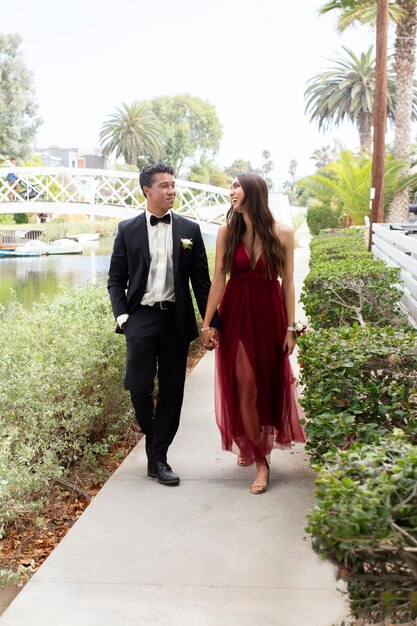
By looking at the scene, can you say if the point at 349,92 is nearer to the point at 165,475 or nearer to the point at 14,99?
the point at 14,99

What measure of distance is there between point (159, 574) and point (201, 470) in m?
1.51

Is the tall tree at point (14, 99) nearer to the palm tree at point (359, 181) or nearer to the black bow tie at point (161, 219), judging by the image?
the palm tree at point (359, 181)

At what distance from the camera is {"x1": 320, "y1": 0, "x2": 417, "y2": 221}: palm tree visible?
28344 mm

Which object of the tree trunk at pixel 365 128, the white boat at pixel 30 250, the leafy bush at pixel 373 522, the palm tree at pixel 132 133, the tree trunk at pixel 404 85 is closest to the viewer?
the leafy bush at pixel 373 522

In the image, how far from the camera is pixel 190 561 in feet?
12.3

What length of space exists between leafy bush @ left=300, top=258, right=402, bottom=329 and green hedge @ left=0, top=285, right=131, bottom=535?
1647mm

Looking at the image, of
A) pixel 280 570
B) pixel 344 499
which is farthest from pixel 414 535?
pixel 280 570

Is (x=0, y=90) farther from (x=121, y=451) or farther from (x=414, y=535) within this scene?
(x=414, y=535)

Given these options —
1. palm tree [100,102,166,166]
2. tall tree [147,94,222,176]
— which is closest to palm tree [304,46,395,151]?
palm tree [100,102,166,166]

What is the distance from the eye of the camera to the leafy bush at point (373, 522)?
6.80ft

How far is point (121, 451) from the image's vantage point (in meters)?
6.21

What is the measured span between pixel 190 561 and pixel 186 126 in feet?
447

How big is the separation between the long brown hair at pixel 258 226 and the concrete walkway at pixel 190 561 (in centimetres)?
134

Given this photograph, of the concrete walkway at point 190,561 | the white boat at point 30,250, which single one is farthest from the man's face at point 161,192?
the white boat at point 30,250
